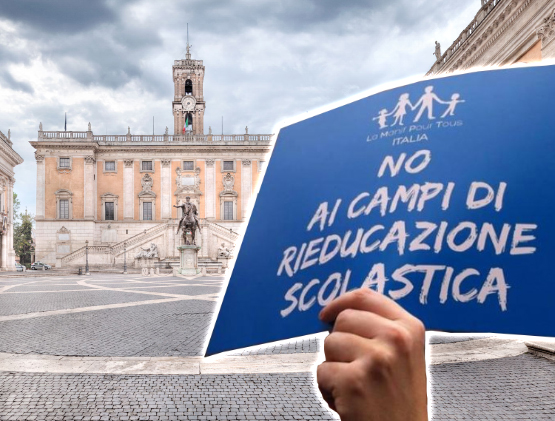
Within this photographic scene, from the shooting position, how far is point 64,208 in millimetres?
44406

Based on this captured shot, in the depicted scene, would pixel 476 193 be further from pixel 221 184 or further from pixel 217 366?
pixel 221 184

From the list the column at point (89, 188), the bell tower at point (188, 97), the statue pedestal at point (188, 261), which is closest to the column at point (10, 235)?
the column at point (89, 188)

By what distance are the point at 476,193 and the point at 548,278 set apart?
236mm

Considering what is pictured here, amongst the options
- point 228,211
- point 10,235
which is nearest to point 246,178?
point 228,211

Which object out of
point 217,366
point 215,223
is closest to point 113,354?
point 217,366

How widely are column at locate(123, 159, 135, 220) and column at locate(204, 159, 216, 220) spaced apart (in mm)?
7390

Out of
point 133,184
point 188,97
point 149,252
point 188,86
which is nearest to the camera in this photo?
point 149,252

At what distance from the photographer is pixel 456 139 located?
104cm

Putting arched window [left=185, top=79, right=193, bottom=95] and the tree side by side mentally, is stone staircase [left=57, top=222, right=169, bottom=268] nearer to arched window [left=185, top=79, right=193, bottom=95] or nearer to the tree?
arched window [left=185, top=79, right=193, bottom=95]

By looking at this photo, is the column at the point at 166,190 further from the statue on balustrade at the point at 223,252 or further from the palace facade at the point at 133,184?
the statue on balustrade at the point at 223,252

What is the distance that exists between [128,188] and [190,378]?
43049mm

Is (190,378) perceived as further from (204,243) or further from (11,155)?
(11,155)

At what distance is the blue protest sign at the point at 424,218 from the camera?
1005 mm

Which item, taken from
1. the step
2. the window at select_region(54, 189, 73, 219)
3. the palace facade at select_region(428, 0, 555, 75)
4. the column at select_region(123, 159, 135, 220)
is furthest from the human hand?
the window at select_region(54, 189, 73, 219)
